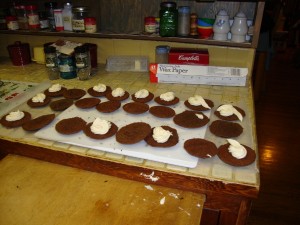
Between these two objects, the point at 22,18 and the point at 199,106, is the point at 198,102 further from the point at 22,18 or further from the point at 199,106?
the point at 22,18

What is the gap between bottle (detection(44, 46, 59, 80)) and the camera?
4.29ft

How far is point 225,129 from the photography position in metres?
0.89

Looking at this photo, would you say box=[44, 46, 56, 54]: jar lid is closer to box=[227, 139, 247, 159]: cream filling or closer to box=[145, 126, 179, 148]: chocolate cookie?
box=[145, 126, 179, 148]: chocolate cookie

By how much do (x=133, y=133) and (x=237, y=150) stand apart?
1.03 feet

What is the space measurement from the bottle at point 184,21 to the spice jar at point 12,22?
89 centimetres

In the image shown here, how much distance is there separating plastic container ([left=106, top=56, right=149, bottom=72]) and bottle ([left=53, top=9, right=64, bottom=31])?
29 cm

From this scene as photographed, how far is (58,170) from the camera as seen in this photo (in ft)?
2.73

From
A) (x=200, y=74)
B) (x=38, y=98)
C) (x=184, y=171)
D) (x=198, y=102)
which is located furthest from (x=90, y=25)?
(x=184, y=171)

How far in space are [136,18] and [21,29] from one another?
64cm

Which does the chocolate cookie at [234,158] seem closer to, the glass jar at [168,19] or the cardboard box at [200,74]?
the cardboard box at [200,74]

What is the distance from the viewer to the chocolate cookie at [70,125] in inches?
34.0

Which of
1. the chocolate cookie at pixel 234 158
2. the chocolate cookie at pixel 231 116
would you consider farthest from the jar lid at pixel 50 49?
the chocolate cookie at pixel 234 158

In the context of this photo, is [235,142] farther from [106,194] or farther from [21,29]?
[21,29]

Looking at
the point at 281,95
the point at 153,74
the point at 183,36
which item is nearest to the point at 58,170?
the point at 153,74
